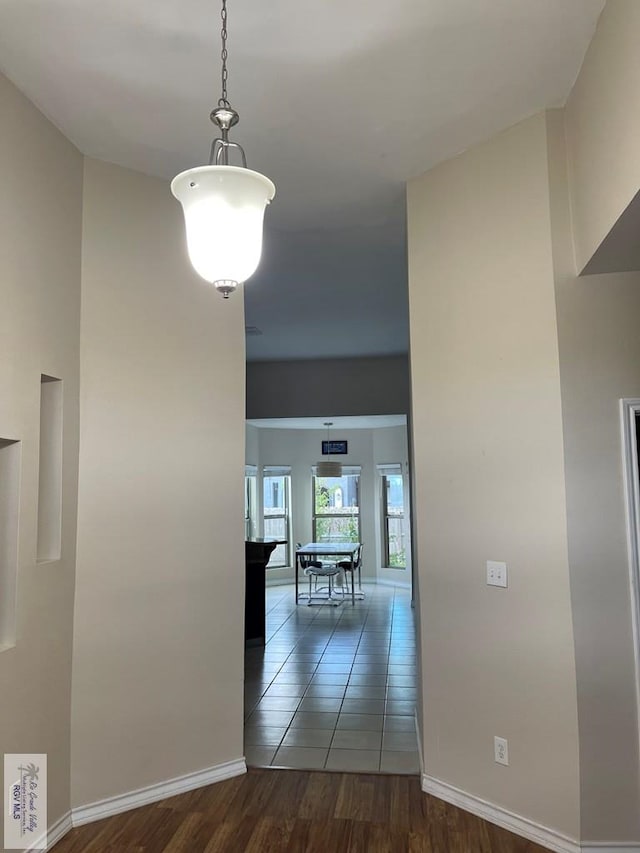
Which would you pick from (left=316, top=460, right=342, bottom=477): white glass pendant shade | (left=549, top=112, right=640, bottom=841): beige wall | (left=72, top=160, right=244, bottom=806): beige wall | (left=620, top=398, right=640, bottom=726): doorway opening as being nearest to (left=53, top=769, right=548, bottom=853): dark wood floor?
(left=72, top=160, right=244, bottom=806): beige wall

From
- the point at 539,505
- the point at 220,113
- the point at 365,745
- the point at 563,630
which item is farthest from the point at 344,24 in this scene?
the point at 365,745

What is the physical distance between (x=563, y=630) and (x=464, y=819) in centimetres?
101

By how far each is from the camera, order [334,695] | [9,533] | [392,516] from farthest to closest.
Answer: [392,516] < [334,695] < [9,533]

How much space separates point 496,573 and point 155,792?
6.40 ft

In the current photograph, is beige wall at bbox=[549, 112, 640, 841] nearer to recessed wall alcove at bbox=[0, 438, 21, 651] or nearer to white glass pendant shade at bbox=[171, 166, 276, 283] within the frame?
white glass pendant shade at bbox=[171, 166, 276, 283]

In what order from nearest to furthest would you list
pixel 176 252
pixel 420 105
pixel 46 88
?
pixel 46 88 → pixel 420 105 → pixel 176 252

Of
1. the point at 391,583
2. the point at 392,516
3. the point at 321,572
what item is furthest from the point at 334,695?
the point at 392,516

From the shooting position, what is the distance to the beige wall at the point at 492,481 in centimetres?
266

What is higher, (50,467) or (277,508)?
(50,467)

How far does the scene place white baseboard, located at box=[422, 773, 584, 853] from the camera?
8.38ft

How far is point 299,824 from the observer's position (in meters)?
2.83

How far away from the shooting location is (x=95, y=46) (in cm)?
229

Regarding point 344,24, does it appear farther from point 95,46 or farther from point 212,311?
point 212,311

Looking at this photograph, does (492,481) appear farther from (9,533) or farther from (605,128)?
(9,533)
